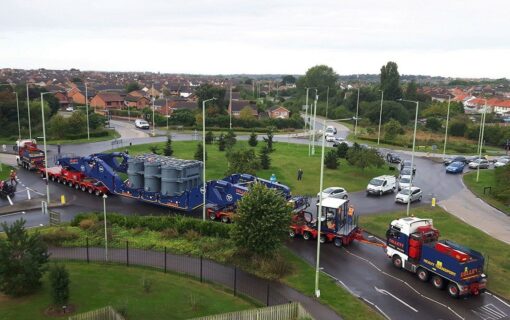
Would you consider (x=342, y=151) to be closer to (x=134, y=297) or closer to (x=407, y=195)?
(x=407, y=195)

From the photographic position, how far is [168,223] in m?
28.3

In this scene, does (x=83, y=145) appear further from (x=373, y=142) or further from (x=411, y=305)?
(x=411, y=305)

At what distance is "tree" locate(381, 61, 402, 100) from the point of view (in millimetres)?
116625

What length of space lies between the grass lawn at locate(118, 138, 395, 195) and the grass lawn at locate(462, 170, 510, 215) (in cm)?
Answer: 839

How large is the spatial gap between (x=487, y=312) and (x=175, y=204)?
20819 mm

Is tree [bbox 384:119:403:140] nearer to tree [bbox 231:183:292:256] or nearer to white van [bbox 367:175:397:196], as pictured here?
white van [bbox 367:175:397:196]

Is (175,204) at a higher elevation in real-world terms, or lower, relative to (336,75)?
lower

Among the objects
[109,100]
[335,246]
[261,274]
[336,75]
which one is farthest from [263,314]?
[336,75]

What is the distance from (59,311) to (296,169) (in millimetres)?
34380

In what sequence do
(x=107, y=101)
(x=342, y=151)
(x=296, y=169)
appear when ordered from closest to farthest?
1. (x=296, y=169)
2. (x=342, y=151)
3. (x=107, y=101)

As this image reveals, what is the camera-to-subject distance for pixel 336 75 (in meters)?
151

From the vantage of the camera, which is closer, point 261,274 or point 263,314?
point 263,314

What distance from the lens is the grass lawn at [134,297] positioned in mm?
18766

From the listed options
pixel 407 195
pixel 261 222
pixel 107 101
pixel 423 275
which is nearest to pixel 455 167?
pixel 407 195
